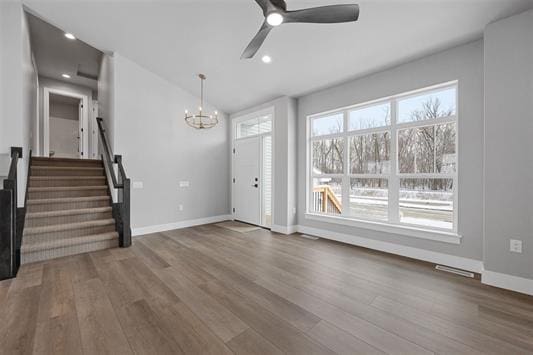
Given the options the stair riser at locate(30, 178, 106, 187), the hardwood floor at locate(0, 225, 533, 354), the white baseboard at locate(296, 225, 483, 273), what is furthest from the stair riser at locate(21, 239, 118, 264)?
the white baseboard at locate(296, 225, 483, 273)

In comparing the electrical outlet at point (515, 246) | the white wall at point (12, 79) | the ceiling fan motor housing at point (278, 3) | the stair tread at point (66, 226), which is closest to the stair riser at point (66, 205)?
the white wall at point (12, 79)

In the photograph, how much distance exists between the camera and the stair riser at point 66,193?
3.84 metres

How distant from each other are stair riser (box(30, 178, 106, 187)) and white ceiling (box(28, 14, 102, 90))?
2.90 m

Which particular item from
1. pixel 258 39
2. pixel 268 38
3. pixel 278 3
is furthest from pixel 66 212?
pixel 278 3

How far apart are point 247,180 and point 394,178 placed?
10.4 ft

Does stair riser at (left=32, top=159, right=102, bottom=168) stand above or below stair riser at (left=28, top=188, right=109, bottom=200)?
above

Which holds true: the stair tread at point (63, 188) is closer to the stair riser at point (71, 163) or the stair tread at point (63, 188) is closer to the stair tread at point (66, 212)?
the stair tread at point (66, 212)

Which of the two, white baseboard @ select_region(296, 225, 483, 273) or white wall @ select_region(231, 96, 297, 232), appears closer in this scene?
white baseboard @ select_region(296, 225, 483, 273)

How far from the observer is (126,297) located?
86.5 inches

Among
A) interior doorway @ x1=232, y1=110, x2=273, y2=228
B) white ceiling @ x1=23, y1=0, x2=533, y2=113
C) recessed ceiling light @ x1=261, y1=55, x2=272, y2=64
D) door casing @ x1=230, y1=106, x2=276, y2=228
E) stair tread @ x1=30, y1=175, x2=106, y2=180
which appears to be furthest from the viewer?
interior doorway @ x1=232, y1=110, x2=273, y2=228

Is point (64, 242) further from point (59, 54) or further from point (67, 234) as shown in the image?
point (59, 54)

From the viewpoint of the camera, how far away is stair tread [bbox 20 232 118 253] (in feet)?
10.1

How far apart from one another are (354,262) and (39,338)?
10.2 ft

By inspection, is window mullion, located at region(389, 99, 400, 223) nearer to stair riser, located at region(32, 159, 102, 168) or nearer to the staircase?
the staircase
